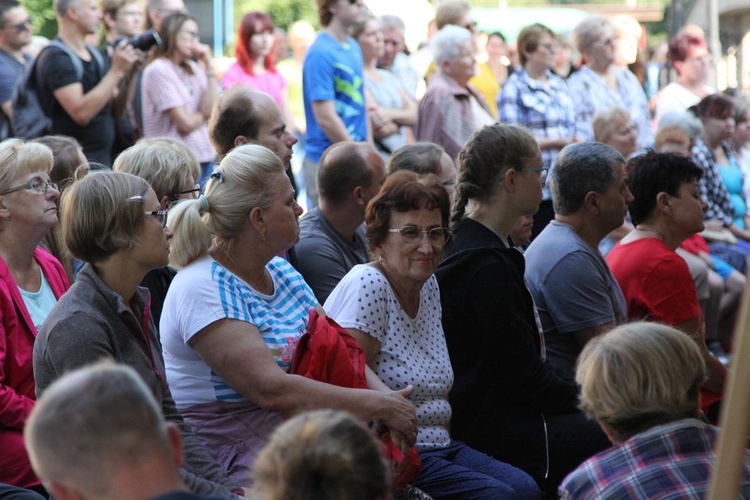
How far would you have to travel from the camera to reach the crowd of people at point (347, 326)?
202 cm

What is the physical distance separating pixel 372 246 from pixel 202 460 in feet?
3.57

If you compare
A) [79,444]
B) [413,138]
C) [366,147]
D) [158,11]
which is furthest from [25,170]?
[413,138]

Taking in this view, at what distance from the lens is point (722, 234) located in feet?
26.3

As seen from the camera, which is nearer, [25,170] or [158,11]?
[25,170]

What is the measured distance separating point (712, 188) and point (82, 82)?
15.6 ft

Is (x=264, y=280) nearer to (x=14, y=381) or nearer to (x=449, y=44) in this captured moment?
(x=14, y=381)

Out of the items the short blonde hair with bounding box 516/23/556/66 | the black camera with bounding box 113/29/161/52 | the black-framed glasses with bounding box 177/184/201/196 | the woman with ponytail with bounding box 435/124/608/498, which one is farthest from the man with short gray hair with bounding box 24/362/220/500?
the short blonde hair with bounding box 516/23/556/66

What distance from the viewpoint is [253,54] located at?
8.65m

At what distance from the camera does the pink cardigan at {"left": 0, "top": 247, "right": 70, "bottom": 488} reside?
11.7ft

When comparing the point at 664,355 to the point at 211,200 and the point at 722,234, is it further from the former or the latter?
the point at 722,234

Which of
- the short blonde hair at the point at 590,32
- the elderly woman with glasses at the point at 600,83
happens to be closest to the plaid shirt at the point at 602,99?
the elderly woman with glasses at the point at 600,83

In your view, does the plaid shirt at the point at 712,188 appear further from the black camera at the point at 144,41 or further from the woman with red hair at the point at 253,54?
the black camera at the point at 144,41

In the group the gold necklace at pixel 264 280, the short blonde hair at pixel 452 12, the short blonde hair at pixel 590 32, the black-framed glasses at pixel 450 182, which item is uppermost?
the short blonde hair at pixel 452 12

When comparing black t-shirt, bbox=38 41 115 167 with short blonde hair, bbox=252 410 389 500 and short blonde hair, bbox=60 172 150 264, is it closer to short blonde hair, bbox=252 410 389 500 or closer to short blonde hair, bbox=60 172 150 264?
short blonde hair, bbox=60 172 150 264
